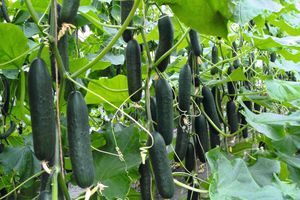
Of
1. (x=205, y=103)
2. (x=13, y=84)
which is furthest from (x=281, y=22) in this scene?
(x=13, y=84)

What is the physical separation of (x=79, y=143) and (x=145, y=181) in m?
0.49


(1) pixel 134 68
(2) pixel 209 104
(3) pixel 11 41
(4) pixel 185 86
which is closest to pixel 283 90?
(2) pixel 209 104

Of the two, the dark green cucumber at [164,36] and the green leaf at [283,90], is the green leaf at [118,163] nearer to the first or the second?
the dark green cucumber at [164,36]

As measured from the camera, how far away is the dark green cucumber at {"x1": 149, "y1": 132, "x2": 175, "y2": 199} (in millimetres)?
1476

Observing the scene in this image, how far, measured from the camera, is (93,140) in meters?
2.15

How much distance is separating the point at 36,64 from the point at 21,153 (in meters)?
1.00

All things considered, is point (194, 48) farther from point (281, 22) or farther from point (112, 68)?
point (112, 68)

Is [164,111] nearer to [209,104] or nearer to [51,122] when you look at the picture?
[51,122]

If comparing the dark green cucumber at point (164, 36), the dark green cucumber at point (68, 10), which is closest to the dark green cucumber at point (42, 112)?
the dark green cucumber at point (68, 10)

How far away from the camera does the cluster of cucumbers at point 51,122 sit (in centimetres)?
117

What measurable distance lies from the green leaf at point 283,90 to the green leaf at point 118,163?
2.68 ft

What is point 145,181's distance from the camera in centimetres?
166

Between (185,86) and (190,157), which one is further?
(190,157)

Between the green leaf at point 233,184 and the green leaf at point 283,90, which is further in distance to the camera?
the green leaf at point 283,90
